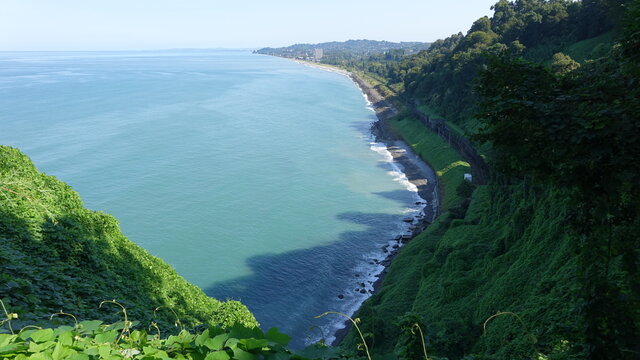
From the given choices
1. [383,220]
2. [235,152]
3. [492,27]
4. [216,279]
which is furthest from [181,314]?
[492,27]

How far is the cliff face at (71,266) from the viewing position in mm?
9734

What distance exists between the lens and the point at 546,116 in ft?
21.4

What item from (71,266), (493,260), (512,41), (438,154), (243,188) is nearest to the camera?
(71,266)

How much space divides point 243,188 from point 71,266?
1412 inches

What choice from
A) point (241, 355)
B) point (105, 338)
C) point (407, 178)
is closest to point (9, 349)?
point (105, 338)

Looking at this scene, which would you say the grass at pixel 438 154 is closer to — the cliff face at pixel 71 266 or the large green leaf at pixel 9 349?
the cliff face at pixel 71 266

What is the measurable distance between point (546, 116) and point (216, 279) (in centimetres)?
2836

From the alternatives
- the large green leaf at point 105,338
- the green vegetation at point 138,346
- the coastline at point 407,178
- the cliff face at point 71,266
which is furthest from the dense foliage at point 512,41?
the large green leaf at point 105,338

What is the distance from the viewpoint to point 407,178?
54.5m

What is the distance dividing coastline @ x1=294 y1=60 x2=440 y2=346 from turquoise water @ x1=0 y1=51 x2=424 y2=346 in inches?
42.3

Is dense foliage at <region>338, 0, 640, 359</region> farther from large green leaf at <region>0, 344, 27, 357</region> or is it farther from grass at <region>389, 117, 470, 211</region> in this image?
grass at <region>389, 117, 470, 211</region>

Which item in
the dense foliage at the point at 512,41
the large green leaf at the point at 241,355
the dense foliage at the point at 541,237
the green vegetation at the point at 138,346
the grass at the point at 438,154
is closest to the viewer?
the green vegetation at the point at 138,346

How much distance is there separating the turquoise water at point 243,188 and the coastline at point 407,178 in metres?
1.07

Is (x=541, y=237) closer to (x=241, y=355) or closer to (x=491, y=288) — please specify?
(x=491, y=288)
